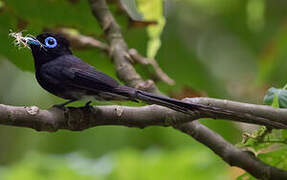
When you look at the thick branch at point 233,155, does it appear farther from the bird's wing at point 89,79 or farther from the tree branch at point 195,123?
the bird's wing at point 89,79

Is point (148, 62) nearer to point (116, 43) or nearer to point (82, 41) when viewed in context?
point (116, 43)

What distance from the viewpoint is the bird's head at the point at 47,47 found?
2719 mm

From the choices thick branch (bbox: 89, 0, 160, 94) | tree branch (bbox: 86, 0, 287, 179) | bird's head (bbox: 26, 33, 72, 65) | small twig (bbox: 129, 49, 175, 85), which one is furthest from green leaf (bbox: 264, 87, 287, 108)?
bird's head (bbox: 26, 33, 72, 65)

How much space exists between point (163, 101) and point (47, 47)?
0.81 m

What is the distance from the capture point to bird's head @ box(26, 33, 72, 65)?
272 cm

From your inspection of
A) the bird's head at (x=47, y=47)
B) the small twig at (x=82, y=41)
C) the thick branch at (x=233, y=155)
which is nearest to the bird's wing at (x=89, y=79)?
the bird's head at (x=47, y=47)

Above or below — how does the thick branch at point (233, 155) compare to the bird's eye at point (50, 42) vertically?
below

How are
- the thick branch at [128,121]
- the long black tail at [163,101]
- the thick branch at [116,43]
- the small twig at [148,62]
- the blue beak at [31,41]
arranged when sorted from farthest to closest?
the small twig at [148,62] → the thick branch at [116,43] → the blue beak at [31,41] → the long black tail at [163,101] → the thick branch at [128,121]

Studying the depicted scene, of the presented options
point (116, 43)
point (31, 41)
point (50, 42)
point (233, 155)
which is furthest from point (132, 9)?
point (233, 155)

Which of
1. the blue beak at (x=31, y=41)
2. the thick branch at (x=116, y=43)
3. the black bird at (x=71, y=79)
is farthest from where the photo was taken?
the thick branch at (x=116, y=43)

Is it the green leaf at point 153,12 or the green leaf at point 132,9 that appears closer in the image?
the green leaf at point 153,12

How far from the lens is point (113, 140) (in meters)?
4.09

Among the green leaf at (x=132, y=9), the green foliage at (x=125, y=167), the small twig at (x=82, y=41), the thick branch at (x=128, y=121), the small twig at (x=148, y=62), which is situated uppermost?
the green leaf at (x=132, y=9)

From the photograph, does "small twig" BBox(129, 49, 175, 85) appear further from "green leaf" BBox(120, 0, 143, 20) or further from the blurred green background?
"green leaf" BBox(120, 0, 143, 20)
